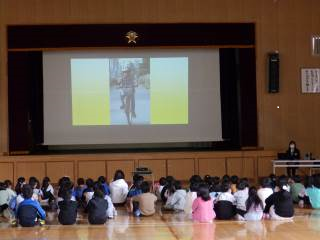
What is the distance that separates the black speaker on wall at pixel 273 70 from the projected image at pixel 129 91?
6.61 ft

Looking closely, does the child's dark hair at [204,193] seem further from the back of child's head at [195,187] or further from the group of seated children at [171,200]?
the back of child's head at [195,187]

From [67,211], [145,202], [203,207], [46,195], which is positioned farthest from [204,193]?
[46,195]

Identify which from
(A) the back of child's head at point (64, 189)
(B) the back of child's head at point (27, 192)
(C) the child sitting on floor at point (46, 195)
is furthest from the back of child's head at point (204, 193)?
(C) the child sitting on floor at point (46, 195)

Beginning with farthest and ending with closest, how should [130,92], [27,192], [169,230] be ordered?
[130,92] → [27,192] → [169,230]

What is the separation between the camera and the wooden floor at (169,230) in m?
7.47

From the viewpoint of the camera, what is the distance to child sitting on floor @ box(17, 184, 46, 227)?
8180mm

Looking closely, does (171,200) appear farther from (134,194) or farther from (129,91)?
(129,91)

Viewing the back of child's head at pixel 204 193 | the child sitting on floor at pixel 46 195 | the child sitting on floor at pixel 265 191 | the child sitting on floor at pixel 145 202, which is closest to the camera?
the back of child's head at pixel 204 193

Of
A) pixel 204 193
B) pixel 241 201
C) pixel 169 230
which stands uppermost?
pixel 204 193

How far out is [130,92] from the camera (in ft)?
47.3

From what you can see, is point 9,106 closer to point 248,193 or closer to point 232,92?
point 232,92

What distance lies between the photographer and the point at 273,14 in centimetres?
1412

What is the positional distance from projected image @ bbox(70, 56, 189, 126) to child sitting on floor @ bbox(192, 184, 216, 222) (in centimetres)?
592

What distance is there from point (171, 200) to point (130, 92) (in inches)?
209
